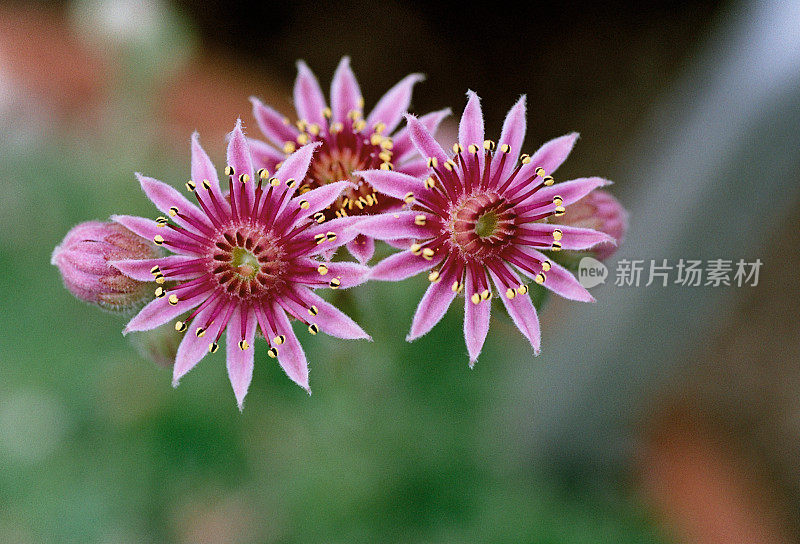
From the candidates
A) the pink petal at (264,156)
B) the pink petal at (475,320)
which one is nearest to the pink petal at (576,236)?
the pink petal at (475,320)

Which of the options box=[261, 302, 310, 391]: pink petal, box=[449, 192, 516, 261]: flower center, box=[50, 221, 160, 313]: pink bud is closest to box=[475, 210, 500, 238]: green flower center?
box=[449, 192, 516, 261]: flower center

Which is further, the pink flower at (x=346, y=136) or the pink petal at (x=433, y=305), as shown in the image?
the pink flower at (x=346, y=136)

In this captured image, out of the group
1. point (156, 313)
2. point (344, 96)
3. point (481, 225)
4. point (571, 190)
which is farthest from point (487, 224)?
point (156, 313)

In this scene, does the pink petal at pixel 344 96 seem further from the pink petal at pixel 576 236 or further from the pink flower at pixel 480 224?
the pink petal at pixel 576 236

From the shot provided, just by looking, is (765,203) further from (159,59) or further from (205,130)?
(205,130)

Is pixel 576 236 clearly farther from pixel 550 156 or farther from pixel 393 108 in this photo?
pixel 393 108

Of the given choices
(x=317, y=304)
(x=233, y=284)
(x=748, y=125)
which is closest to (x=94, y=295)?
(x=233, y=284)
